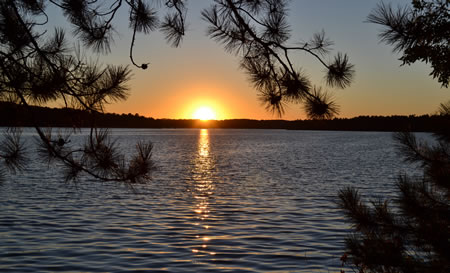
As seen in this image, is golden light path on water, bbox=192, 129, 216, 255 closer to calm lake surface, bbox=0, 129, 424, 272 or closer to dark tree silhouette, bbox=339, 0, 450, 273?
calm lake surface, bbox=0, 129, 424, 272

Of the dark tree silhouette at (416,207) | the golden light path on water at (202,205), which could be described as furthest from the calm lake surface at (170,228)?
the dark tree silhouette at (416,207)

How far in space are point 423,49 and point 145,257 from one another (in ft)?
26.8

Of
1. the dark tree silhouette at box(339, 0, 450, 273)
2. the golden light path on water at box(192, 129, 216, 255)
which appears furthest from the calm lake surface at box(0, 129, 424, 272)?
the dark tree silhouette at box(339, 0, 450, 273)

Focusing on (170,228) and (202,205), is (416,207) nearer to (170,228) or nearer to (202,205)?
(170,228)

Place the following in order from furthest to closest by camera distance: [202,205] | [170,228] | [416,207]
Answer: [202,205] → [170,228] → [416,207]

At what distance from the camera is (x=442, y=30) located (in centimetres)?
598

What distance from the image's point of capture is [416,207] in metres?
5.88

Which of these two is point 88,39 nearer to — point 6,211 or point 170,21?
point 170,21

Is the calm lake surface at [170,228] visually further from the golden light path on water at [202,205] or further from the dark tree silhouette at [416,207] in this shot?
the dark tree silhouette at [416,207]

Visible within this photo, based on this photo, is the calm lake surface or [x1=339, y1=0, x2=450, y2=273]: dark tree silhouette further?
the calm lake surface

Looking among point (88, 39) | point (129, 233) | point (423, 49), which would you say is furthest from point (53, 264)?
point (423, 49)

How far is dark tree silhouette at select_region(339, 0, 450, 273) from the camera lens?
5422mm

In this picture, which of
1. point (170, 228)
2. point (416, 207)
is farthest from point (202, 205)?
point (416, 207)

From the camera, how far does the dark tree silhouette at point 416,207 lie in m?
5.42
